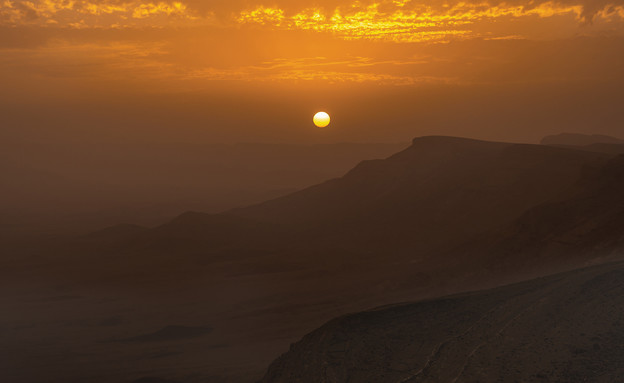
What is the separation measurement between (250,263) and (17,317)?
31.9 metres

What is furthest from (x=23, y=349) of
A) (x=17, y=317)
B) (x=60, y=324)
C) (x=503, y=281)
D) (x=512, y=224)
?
(x=512, y=224)

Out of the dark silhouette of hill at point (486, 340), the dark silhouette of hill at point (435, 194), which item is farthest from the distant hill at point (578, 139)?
the dark silhouette of hill at point (486, 340)

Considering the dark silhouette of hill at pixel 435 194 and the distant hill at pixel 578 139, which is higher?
the distant hill at pixel 578 139

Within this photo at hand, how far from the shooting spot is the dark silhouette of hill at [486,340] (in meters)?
22.2

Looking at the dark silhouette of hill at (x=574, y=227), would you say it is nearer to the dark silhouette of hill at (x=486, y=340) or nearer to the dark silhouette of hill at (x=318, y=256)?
the dark silhouette of hill at (x=318, y=256)

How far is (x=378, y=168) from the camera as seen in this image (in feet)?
453

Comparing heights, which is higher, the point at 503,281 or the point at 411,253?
the point at 411,253

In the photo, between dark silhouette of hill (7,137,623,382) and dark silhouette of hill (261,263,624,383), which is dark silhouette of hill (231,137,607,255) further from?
dark silhouette of hill (261,263,624,383)

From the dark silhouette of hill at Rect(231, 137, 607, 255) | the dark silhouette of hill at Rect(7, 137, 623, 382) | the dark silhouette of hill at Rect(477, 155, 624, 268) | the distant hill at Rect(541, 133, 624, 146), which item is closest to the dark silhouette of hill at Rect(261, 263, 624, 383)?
the dark silhouette of hill at Rect(7, 137, 623, 382)

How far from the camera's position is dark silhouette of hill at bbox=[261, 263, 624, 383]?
22219 mm

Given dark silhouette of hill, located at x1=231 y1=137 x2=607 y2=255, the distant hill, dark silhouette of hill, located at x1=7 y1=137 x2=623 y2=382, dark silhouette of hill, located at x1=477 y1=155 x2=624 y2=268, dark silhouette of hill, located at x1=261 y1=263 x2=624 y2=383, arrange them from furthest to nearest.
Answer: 1. the distant hill
2. dark silhouette of hill, located at x1=231 y1=137 x2=607 y2=255
3. dark silhouette of hill, located at x1=7 y1=137 x2=623 y2=382
4. dark silhouette of hill, located at x1=477 y1=155 x2=624 y2=268
5. dark silhouette of hill, located at x1=261 y1=263 x2=624 y2=383

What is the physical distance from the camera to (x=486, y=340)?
2500 centimetres

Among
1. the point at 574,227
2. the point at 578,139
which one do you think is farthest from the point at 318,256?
the point at 578,139

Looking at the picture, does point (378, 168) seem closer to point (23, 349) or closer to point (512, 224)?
point (512, 224)
